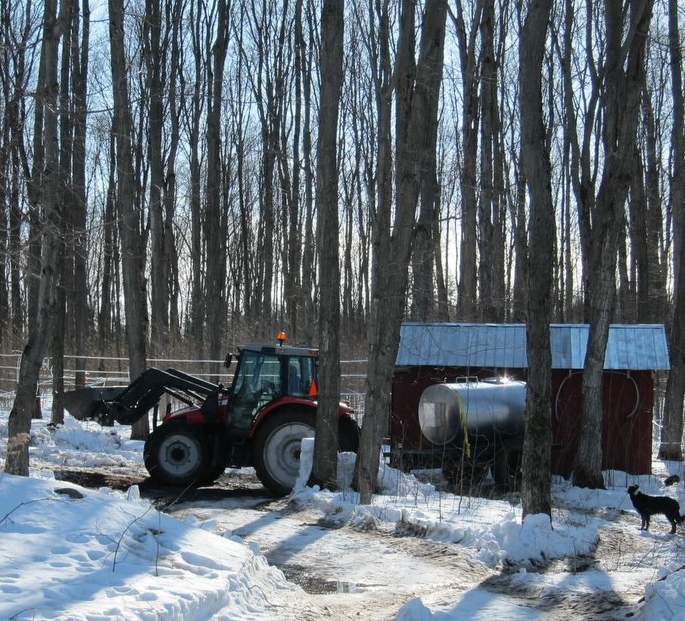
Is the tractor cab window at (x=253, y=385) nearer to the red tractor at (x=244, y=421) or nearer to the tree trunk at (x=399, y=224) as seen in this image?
the red tractor at (x=244, y=421)

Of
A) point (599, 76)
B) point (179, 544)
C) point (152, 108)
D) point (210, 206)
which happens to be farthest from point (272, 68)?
point (179, 544)

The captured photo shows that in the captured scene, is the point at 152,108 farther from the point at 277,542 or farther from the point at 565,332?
the point at 277,542

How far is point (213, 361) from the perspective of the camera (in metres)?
25.2

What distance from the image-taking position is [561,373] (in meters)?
17.1

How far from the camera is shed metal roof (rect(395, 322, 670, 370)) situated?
16.9 m

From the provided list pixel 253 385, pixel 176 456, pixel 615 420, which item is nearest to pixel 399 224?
pixel 253 385

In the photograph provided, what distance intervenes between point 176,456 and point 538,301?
22.1ft

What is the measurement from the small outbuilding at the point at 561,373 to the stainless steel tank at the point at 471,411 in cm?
61

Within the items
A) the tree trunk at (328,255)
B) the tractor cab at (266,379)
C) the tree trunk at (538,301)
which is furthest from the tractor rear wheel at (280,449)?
the tree trunk at (538,301)

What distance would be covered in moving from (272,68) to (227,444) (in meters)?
23.2

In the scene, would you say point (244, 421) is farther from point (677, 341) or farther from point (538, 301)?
point (677, 341)

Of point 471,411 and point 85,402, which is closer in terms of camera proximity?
point 85,402

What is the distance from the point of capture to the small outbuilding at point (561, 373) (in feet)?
55.1

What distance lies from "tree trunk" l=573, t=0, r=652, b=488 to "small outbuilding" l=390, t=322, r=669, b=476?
1.29 m
